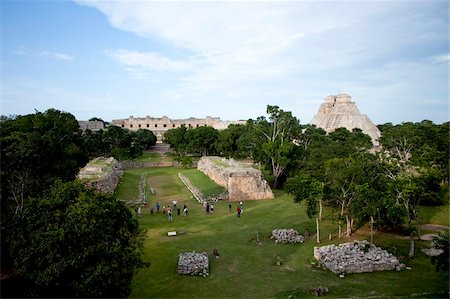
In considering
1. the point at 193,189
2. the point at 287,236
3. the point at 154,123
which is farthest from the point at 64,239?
the point at 154,123

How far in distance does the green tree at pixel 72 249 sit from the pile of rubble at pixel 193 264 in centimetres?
363

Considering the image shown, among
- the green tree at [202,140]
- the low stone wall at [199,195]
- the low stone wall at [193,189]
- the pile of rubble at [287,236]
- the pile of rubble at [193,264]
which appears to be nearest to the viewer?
the pile of rubble at [193,264]

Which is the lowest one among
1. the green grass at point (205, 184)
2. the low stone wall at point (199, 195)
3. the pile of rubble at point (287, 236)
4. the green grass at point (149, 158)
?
the pile of rubble at point (287, 236)

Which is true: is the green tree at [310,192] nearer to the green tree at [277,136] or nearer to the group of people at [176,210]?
the group of people at [176,210]

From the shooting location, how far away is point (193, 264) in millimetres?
14922

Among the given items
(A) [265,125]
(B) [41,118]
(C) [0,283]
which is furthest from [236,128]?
(C) [0,283]

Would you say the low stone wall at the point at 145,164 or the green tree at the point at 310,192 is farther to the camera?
the low stone wall at the point at 145,164

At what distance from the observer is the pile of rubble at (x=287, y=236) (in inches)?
740

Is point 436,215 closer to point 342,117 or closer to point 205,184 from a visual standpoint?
point 205,184

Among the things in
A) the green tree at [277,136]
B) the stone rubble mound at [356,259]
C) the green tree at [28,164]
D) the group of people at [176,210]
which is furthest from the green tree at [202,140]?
the stone rubble mound at [356,259]

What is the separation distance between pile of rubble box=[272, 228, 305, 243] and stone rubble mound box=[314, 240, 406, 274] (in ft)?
7.95

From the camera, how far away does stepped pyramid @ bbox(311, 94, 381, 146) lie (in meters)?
73.6

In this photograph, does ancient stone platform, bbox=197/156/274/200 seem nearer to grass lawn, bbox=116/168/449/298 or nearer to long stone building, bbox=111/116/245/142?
grass lawn, bbox=116/168/449/298

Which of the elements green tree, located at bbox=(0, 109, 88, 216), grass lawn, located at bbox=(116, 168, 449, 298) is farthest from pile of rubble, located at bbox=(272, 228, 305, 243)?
green tree, located at bbox=(0, 109, 88, 216)
